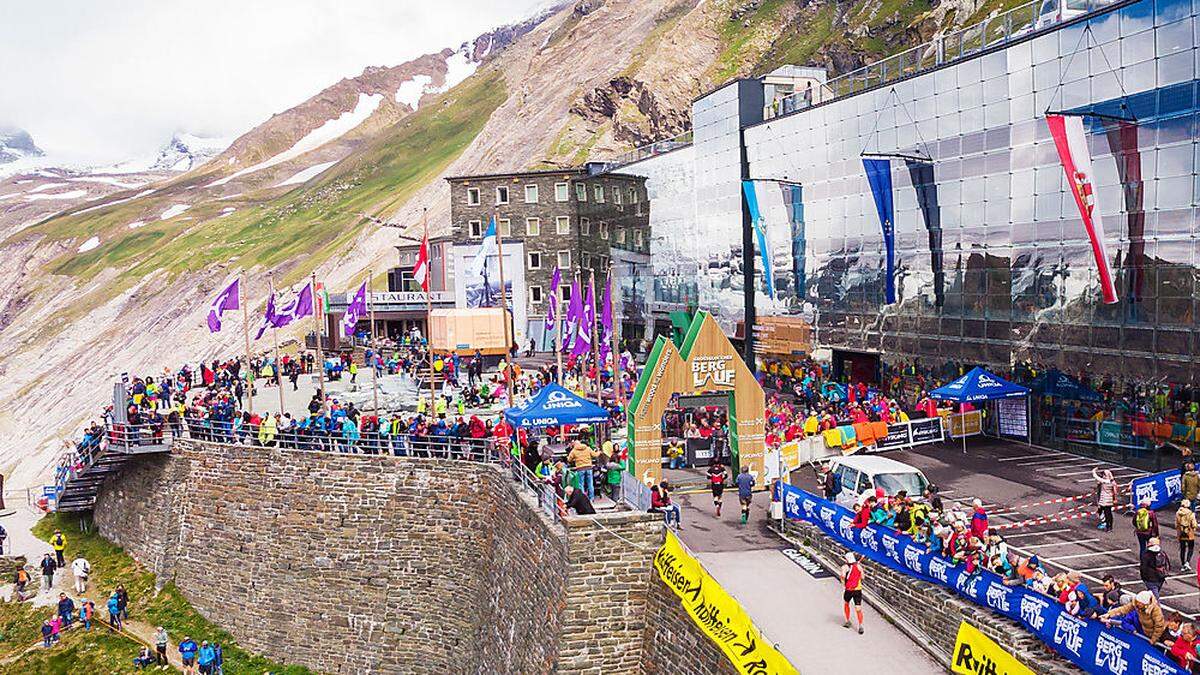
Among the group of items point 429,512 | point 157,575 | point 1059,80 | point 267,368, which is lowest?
point 157,575

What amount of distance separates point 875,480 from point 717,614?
703cm

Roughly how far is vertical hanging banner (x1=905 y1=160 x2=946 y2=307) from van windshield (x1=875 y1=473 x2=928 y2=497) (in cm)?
1389

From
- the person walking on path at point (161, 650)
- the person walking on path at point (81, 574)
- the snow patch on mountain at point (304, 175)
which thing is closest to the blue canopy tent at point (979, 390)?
the person walking on path at point (161, 650)

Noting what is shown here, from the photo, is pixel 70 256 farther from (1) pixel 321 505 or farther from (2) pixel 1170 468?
(2) pixel 1170 468

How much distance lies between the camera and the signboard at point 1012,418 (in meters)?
31.0

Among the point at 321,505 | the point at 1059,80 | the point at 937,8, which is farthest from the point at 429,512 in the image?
the point at 937,8

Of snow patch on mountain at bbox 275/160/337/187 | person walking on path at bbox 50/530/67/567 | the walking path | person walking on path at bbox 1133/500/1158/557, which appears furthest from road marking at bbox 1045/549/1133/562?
snow patch on mountain at bbox 275/160/337/187

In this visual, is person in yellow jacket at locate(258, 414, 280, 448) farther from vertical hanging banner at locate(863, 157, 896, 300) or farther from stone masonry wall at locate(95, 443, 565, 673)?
vertical hanging banner at locate(863, 157, 896, 300)

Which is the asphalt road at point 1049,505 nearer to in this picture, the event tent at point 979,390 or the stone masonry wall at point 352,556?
the event tent at point 979,390

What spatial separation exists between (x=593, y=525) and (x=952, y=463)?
12988mm

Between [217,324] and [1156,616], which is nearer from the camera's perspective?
[1156,616]

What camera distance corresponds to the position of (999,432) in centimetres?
3181

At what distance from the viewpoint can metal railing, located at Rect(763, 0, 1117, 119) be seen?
97.9ft

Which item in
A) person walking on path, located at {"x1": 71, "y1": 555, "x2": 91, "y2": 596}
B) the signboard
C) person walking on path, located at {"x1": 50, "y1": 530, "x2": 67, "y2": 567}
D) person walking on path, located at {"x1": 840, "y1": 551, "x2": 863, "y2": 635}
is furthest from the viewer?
person walking on path, located at {"x1": 50, "y1": 530, "x2": 67, "y2": 567}
